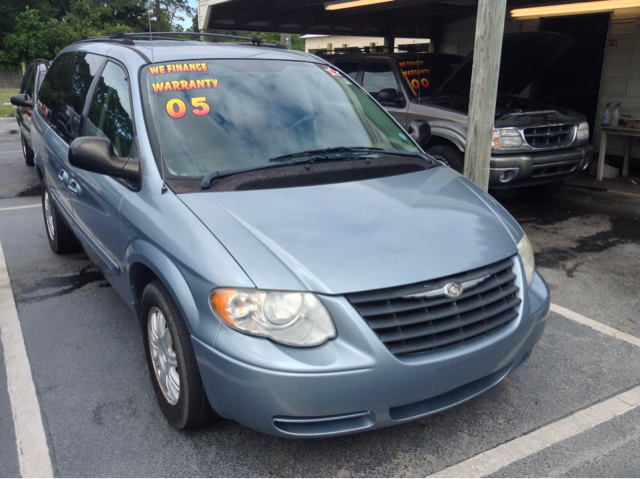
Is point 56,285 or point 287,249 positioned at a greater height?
point 287,249

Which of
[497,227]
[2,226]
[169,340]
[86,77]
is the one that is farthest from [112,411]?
[2,226]

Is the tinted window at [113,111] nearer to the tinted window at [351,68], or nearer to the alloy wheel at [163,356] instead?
the alloy wheel at [163,356]

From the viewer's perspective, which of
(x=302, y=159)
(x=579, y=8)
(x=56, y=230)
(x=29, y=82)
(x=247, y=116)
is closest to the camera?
(x=302, y=159)

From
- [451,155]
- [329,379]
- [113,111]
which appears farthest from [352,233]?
[451,155]

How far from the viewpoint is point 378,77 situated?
7770mm

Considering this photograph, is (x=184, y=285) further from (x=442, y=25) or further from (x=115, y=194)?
(x=442, y=25)

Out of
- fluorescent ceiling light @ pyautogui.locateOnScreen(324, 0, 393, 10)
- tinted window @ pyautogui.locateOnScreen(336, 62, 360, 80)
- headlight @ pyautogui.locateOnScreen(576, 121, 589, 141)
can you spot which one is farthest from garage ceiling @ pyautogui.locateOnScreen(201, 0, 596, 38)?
headlight @ pyautogui.locateOnScreen(576, 121, 589, 141)

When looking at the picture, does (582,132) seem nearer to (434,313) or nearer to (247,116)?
(247,116)

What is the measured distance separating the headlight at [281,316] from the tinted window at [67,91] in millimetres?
2396

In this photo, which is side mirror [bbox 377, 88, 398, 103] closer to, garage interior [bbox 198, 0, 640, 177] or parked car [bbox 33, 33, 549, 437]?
garage interior [bbox 198, 0, 640, 177]

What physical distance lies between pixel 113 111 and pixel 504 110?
17.0ft

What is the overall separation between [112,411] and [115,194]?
1.18 meters

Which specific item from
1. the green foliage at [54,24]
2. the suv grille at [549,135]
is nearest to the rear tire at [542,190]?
the suv grille at [549,135]

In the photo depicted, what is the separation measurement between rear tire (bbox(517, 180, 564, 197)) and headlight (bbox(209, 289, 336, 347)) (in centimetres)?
646
